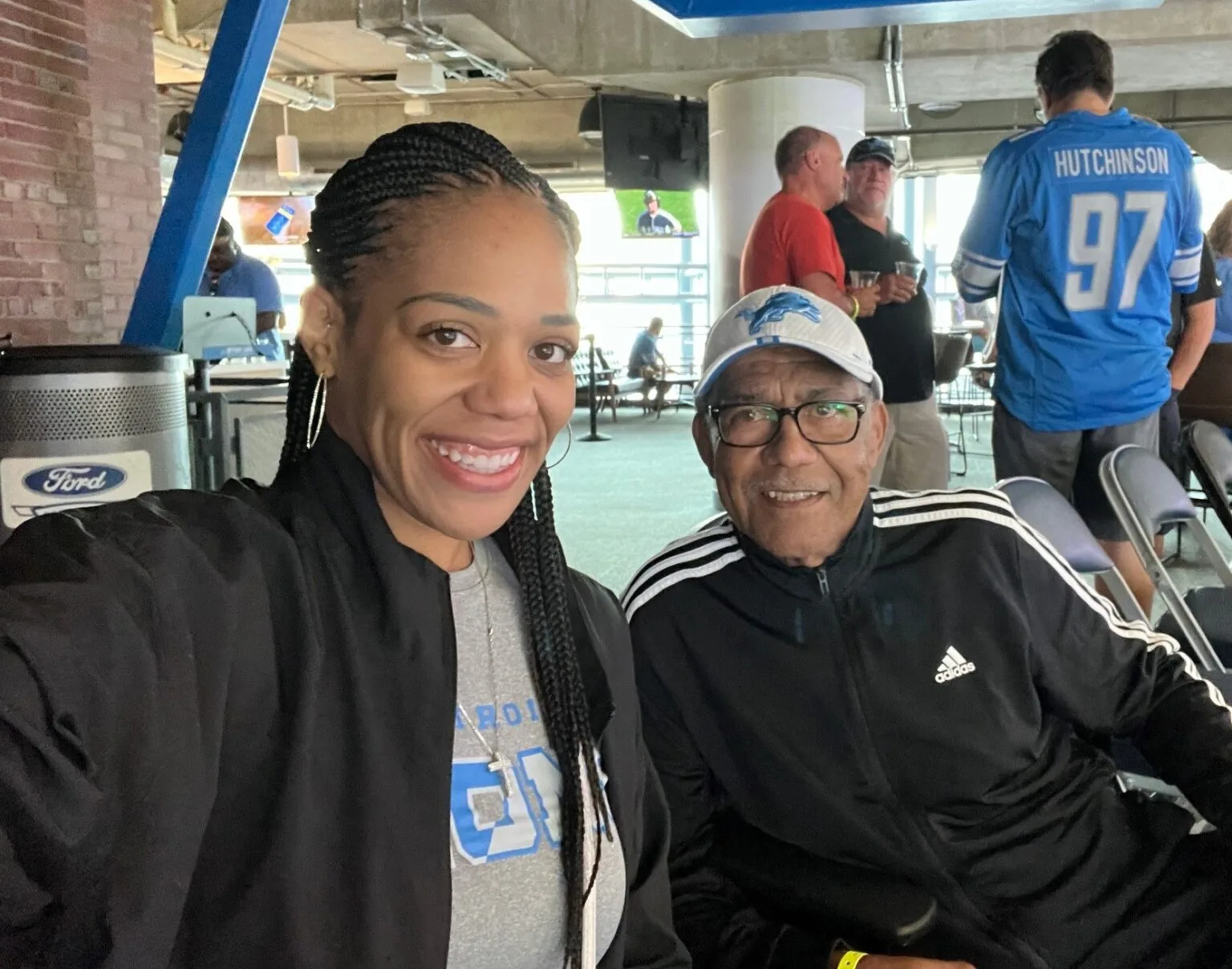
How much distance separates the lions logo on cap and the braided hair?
521 mm

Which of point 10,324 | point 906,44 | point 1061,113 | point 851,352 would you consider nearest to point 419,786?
point 851,352

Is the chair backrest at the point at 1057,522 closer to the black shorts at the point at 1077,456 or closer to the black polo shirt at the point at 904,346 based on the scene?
the black shorts at the point at 1077,456

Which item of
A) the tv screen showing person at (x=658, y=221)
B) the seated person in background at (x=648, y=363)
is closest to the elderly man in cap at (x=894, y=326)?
the seated person in background at (x=648, y=363)

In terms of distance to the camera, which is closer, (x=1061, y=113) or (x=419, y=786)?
(x=419, y=786)

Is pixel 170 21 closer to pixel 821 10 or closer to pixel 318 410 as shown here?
pixel 821 10

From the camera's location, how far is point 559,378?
1174 millimetres

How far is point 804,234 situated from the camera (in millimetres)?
4109

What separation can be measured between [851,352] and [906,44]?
25.4ft

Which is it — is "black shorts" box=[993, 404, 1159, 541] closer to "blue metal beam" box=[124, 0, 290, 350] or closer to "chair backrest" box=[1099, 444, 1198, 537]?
"chair backrest" box=[1099, 444, 1198, 537]

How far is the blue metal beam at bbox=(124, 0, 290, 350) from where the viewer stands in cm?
346

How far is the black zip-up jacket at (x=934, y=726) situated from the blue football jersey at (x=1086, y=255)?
6.06 ft

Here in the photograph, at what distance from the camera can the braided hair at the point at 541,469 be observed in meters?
1.10

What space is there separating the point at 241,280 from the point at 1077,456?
5.17 m

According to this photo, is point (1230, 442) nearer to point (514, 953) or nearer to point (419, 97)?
point (514, 953)
